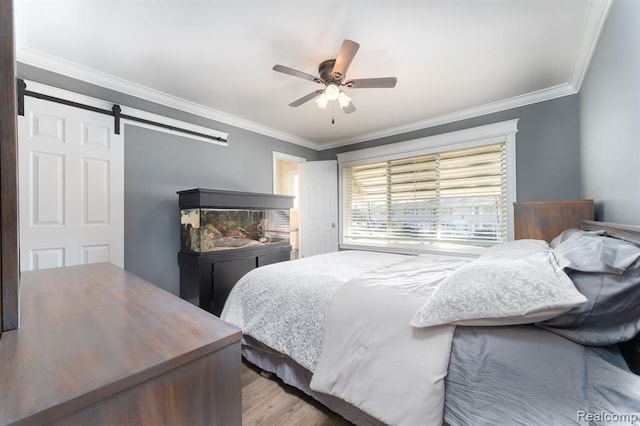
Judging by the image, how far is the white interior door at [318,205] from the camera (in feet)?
14.4

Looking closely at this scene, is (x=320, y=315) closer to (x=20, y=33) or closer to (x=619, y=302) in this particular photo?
(x=619, y=302)

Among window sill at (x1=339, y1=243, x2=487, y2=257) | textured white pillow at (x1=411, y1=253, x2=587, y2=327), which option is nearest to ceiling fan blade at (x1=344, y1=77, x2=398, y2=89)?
textured white pillow at (x1=411, y1=253, x2=587, y2=327)

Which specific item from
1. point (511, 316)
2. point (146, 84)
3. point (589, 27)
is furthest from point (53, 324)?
point (589, 27)

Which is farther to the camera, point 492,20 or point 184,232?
point 184,232

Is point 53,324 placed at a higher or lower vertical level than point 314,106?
lower

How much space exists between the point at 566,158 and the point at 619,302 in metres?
2.59

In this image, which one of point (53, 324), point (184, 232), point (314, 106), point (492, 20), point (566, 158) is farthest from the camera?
point (314, 106)

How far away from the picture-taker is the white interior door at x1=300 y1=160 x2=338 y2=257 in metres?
4.39

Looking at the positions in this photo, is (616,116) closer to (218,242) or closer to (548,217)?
(548,217)

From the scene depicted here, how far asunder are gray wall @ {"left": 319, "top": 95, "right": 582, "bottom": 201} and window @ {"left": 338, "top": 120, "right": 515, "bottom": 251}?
13cm

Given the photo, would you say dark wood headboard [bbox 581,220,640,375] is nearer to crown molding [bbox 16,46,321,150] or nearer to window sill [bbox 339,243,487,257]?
window sill [bbox 339,243,487,257]

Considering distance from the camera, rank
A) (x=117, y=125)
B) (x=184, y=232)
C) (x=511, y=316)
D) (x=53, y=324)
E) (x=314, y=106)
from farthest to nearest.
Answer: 1. (x=314, y=106)
2. (x=184, y=232)
3. (x=117, y=125)
4. (x=511, y=316)
5. (x=53, y=324)

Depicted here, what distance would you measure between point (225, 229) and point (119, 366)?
2.50m

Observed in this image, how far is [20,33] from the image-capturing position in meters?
1.84
